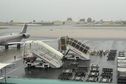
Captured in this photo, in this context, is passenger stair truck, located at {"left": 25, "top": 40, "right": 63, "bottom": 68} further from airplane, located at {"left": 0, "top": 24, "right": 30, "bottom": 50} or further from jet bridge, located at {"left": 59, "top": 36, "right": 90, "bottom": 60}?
airplane, located at {"left": 0, "top": 24, "right": 30, "bottom": 50}

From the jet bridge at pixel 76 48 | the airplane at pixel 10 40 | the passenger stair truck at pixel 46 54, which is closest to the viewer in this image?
the passenger stair truck at pixel 46 54

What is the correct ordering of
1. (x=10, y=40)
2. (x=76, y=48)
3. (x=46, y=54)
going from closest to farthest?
(x=46, y=54) < (x=76, y=48) < (x=10, y=40)

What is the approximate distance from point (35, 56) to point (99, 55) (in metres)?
14.4

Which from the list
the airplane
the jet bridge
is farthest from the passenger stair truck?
the airplane

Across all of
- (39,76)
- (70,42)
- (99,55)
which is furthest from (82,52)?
(39,76)

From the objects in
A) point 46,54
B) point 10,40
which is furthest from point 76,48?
point 10,40

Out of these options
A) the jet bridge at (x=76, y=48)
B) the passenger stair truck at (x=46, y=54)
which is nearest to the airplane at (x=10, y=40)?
the jet bridge at (x=76, y=48)

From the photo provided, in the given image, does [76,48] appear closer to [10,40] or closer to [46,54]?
[46,54]

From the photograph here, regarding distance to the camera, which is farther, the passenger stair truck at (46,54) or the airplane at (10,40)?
the airplane at (10,40)

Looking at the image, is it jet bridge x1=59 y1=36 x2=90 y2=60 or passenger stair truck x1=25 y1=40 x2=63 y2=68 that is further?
jet bridge x1=59 y1=36 x2=90 y2=60

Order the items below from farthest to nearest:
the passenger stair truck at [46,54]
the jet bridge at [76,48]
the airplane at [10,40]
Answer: the airplane at [10,40], the jet bridge at [76,48], the passenger stair truck at [46,54]

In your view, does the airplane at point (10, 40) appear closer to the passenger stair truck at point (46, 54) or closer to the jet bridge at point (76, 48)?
the jet bridge at point (76, 48)

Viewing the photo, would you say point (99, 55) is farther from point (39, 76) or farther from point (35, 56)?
point (39, 76)

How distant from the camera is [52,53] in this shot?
3638cm
